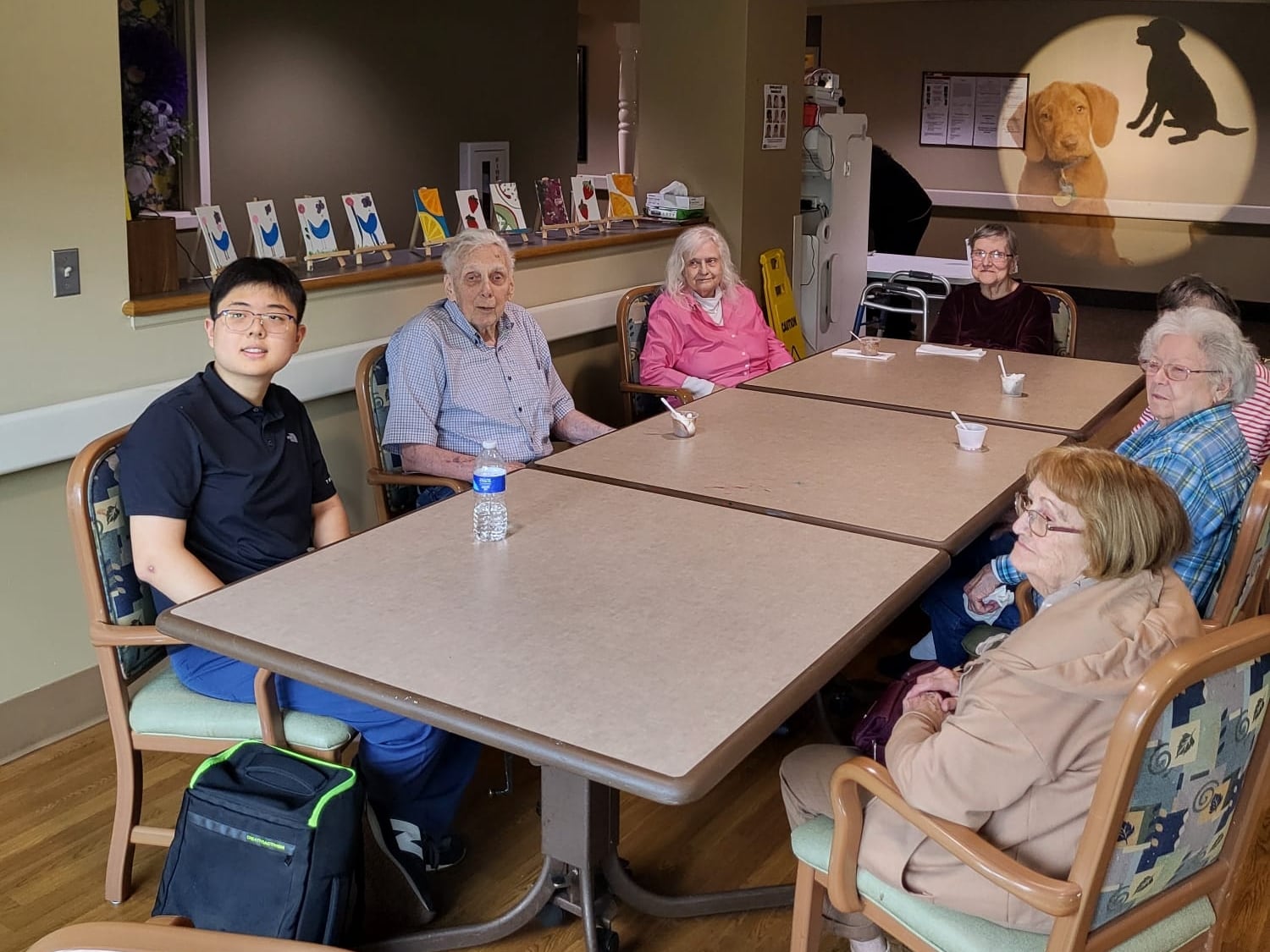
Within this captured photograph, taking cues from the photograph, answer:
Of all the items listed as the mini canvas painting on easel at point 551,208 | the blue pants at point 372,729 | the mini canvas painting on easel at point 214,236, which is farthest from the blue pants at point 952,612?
the mini canvas painting on easel at point 551,208

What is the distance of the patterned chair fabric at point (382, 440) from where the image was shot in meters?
3.27

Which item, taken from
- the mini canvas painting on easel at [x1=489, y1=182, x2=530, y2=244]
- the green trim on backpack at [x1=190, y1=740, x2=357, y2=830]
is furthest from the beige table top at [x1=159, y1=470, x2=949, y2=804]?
the mini canvas painting on easel at [x1=489, y1=182, x2=530, y2=244]

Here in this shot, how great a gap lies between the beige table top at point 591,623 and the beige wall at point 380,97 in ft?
14.0

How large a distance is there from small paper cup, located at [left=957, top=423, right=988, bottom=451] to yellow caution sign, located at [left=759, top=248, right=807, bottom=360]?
7.96ft

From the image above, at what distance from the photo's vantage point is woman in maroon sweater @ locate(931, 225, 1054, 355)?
14.5 ft

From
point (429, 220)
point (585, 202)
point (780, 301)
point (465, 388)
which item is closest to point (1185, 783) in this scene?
point (465, 388)

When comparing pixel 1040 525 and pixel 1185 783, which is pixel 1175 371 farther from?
pixel 1185 783

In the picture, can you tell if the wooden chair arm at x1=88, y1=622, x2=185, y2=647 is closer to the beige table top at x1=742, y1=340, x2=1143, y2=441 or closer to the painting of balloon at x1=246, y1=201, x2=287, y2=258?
the painting of balloon at x1=246, y1=201, x2=287, y2=258

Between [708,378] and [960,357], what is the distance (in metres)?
0.82

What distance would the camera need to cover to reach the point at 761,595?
2076mm

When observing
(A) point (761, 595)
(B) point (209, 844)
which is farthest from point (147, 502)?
(A) point (761, 595)

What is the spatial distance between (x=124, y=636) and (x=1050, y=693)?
1534 mm

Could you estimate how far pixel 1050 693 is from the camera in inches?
61.6

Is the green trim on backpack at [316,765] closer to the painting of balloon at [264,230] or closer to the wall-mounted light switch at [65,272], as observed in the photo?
the wall-mounted light switch at [65,272]
